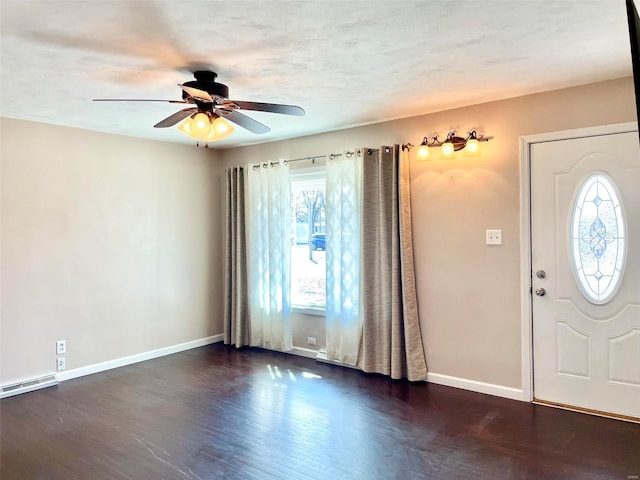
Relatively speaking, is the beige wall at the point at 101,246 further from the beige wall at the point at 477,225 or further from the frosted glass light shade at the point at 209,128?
the beige wall at the point at 477,225

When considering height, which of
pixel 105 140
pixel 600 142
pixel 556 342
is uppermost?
pixel 105 140

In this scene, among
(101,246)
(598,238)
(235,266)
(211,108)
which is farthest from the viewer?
(235,266)

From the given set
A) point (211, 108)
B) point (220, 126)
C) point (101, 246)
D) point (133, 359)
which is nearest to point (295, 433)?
point (220, 126)

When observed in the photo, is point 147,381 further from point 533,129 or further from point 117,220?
point 533,129

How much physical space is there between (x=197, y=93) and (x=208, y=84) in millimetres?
304

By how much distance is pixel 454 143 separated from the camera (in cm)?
367

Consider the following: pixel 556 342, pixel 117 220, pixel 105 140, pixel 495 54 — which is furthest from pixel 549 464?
pixel 105 140

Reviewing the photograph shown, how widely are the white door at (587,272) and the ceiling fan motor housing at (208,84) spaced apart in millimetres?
2434

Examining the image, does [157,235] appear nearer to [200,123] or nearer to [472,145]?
[200,123]

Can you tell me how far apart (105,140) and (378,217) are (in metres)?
2.92

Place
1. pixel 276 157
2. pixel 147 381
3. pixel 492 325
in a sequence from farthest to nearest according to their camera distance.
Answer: pixel 276 157
pixel 147 381
pixel 492 325

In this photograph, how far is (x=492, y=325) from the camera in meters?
3.61

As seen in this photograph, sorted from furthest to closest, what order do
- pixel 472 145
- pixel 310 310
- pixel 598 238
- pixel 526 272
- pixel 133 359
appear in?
pixel 310 310 < pixel 133 359 < pixel 472 145 < pixel 526 272 < pixel 598 238

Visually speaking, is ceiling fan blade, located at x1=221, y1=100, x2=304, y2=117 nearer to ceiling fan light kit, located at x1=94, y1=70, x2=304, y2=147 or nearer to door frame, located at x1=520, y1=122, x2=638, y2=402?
ceiling fan light kit, located at x1=94, y1=70, x2=304, y2=147
